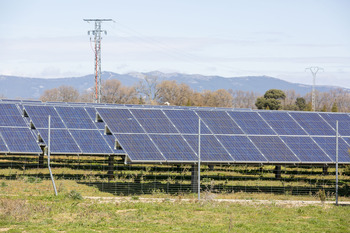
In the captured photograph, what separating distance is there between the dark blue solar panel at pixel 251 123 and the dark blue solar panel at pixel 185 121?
8.69 ft

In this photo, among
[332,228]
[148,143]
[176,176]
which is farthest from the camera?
[176,176]

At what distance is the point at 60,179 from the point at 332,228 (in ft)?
64.6

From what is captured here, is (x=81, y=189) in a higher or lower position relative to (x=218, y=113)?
lower

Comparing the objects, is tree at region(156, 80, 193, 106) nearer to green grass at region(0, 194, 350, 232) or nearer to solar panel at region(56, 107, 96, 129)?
solar panel at region(56, 107, 96, 129)

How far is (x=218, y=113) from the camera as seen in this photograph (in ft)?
120

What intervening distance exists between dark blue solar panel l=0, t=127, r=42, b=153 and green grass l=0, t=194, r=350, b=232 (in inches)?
178

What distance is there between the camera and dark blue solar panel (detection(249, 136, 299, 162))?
32344 mm

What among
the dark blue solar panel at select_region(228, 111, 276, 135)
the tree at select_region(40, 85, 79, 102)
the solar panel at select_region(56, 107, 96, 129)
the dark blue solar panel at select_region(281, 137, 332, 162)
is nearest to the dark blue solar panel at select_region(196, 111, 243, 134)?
the dark blue solar panel at select_region(228, 111, 276, 135)

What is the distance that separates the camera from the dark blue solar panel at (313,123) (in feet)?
120

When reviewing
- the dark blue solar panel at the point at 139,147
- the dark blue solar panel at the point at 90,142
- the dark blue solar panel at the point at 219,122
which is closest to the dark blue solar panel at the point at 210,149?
the dark blue solar panel at the point at 219,122

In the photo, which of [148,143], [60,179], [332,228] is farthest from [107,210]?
[60,179]

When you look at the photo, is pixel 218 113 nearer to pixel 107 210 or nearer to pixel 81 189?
pixel 81 189

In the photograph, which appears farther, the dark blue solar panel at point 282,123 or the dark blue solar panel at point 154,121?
the dark blue solar panel at point 282,123

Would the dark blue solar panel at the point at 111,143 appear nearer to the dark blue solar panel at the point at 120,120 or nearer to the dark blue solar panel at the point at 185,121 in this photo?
the dark blue solar panel at the point at 120,120
